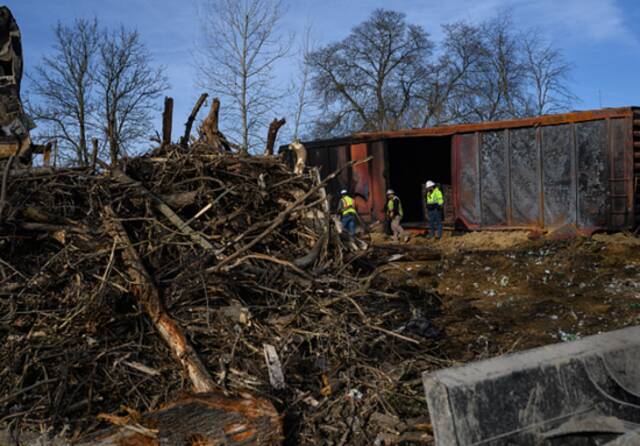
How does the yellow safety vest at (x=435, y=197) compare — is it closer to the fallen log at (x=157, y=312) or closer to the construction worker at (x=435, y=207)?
the construction worker at (x=435, y=207)

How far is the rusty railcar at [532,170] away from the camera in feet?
36.9

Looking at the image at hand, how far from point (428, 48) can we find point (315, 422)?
35012 mm

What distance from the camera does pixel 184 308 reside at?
4.24 m

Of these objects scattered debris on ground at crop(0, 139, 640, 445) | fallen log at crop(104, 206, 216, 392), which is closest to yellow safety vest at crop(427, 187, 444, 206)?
scattered debris on ground at crop(0, 139, 640, 445)

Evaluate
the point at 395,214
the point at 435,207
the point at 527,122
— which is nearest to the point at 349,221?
the point at 395,214

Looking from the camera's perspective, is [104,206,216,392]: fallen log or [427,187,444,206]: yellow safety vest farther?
[427,187,444,206]: yellow safety vest

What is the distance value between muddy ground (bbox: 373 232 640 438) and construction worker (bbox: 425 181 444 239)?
4.12 ft

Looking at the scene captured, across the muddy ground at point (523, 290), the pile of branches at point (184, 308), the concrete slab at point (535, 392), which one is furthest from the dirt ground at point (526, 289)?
the concrete slab at point (535, 392)

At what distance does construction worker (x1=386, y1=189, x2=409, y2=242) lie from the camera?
13.9 metres

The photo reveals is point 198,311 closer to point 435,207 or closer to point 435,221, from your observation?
point 435,207

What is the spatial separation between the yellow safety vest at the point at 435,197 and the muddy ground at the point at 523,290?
56.7 inches

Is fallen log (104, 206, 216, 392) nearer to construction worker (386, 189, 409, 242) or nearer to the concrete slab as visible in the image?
the concrete slab

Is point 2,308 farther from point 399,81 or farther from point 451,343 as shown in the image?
point 399,81

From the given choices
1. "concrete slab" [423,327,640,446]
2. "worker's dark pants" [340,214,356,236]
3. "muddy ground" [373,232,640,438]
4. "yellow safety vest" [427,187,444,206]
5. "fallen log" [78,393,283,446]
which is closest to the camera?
"concrete slab" [423,327,640,446]
